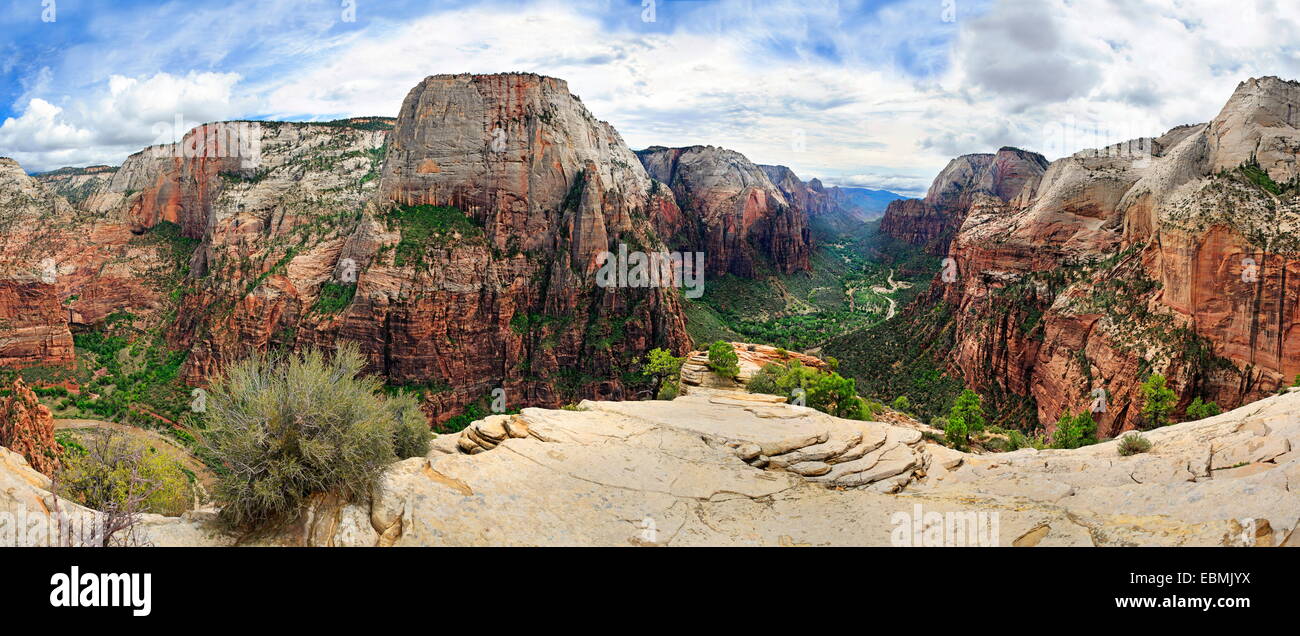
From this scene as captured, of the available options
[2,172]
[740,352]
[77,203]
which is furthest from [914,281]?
[77,203]

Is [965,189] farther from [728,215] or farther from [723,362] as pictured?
[723,362]

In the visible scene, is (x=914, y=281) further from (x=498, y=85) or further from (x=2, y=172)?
(x=2, y=172)

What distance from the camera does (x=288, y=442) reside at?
35.4ft

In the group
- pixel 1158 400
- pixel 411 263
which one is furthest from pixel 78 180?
pixel 1158 400

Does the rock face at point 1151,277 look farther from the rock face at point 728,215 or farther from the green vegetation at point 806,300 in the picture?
the rock face at point 728,215

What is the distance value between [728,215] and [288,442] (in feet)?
468

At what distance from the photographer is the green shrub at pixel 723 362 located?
33.6 m

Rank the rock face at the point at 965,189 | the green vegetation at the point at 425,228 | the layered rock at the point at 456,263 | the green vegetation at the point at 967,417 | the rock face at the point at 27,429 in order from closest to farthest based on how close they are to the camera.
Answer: the rock face at the point at 27,429
the green vegetation at the point at 967,417
the layered rock at the point at 456,263
the green vegetation at the point at 425,228
the rock face at the point at 965,189

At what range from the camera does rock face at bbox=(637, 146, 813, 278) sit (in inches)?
5605

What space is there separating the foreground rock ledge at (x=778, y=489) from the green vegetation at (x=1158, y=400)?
61.0 ft

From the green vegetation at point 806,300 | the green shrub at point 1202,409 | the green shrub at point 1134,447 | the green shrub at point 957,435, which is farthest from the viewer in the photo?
the green vegetation at point 806,300

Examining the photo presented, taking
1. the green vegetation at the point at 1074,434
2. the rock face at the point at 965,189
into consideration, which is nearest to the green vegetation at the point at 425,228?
the green vegetation at the point at 1074,434

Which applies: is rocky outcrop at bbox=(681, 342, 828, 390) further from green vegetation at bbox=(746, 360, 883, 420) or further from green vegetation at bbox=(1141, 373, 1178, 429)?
green vegetation at bbox=(1141, 373, 1178, 429)
